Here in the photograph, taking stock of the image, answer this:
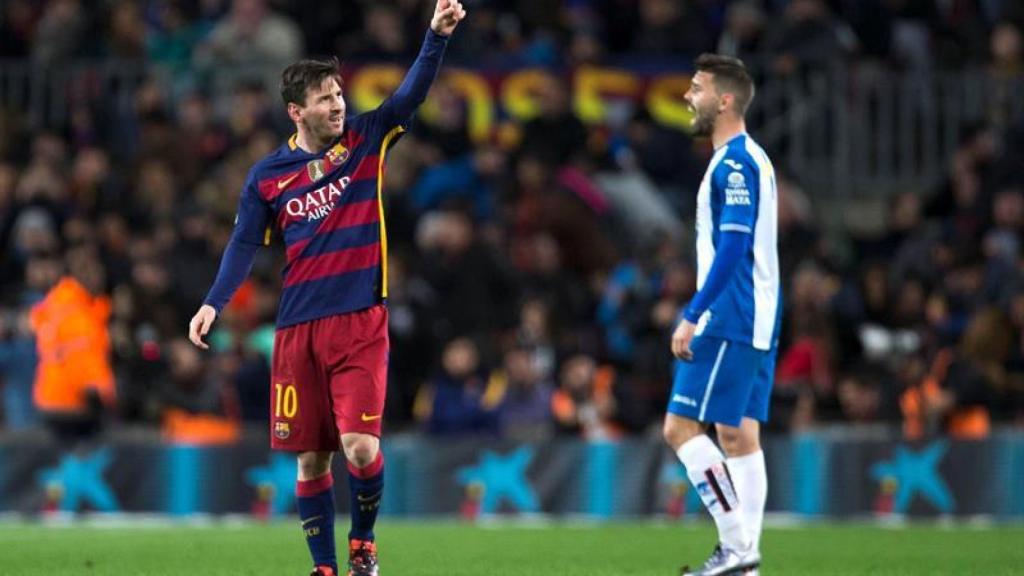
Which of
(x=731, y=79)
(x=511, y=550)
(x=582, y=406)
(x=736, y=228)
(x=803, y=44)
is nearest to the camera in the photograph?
(x=736, y=228)

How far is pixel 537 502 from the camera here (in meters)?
17.2

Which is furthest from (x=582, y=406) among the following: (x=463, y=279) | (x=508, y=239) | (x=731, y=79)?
(x=731, y=79)

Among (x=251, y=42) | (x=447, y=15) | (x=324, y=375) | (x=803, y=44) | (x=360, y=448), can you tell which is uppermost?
(x=803, y=44)

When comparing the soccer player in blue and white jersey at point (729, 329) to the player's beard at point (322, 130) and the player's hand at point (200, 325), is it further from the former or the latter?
the player's hand at point (200, 325)

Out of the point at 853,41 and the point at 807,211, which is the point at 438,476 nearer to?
the point at 807,211

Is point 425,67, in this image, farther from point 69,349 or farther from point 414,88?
point 69,349

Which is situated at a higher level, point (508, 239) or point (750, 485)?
point (508, 239)

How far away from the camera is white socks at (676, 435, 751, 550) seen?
9.80 meters

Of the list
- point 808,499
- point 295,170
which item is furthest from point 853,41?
point 295,170

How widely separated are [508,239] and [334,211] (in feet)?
32.0

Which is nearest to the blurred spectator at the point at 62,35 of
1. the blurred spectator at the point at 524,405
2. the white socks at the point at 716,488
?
the blurred spectator at the point at 524,405

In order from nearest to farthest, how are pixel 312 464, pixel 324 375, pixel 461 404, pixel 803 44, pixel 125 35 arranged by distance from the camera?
pixel 324 375 → pixel 312 464 → pixel 461 404 → pixel 803 44 → pixel 125 35

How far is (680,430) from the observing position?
1005cm

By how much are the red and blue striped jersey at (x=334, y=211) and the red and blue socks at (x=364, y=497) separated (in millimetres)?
728
